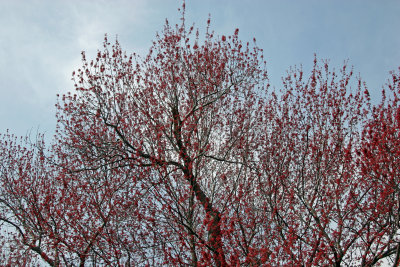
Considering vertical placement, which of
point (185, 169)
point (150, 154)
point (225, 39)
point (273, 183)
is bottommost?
point (273, 183)

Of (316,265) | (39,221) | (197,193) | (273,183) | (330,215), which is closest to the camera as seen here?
(316,265)

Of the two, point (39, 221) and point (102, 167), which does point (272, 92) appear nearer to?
point (102, 167)

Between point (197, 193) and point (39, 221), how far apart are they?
4.97 metres

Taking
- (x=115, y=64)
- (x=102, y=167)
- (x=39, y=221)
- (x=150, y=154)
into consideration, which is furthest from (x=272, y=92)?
(x=39, y=221)

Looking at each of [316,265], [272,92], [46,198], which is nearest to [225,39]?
[272,92]

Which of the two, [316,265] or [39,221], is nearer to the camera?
[316,265]

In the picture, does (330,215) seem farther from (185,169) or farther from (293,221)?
(185,169)

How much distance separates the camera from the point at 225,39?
33.7ft

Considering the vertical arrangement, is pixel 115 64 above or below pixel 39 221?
above

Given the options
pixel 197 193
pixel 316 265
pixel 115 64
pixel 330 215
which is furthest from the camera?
pixel 115 64

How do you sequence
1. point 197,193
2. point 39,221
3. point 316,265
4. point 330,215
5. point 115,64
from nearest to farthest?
1. point 316,265
2. point 330,215
3. point 197,193
4. point 39,221
5. point 115,64

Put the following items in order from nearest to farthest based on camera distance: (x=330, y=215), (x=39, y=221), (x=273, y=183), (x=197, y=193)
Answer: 1. (x=330, y=215)
2. (x=273, y=183)
3. (x=197, y=193)
4. (x=39, y=221)

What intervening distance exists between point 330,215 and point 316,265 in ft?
4.11

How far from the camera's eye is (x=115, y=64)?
33.3 ft
